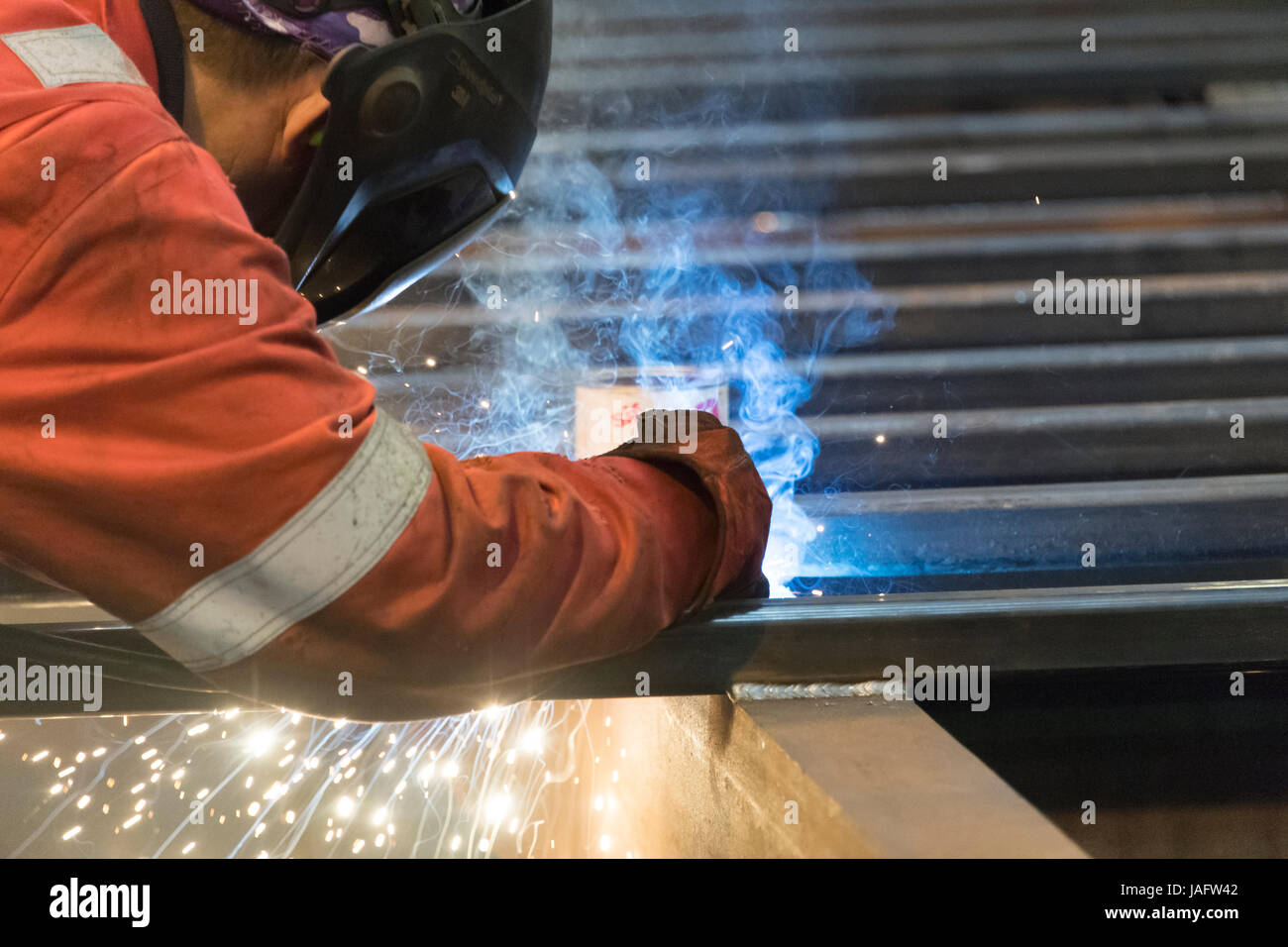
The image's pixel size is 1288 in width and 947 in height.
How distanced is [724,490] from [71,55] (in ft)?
2.68

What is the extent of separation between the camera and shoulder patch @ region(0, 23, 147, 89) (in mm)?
790

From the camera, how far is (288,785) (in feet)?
5.32

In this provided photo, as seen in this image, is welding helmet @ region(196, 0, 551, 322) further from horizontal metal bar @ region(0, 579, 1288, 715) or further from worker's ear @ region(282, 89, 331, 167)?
horizontal metal bar @ region(0, 579, 1288, 715)

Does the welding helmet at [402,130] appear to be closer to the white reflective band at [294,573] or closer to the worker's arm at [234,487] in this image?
the worker's arm at [234,487]

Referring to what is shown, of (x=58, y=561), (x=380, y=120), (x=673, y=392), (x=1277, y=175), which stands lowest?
(x=58, y=561)

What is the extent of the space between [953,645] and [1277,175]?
1.65 meters

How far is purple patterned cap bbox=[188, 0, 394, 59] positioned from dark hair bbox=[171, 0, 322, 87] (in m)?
0.01

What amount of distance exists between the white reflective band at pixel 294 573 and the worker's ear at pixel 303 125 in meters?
0.52

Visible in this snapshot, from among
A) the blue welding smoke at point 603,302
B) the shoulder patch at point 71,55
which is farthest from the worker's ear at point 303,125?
the blue welding smoke at point 603,302

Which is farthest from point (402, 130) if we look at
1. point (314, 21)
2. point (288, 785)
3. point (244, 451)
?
point (288, 785)

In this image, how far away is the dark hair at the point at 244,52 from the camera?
3.42 feet

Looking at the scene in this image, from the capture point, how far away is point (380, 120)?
3.64ft

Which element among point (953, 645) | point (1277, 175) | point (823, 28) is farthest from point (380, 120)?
point (1277, 175)
